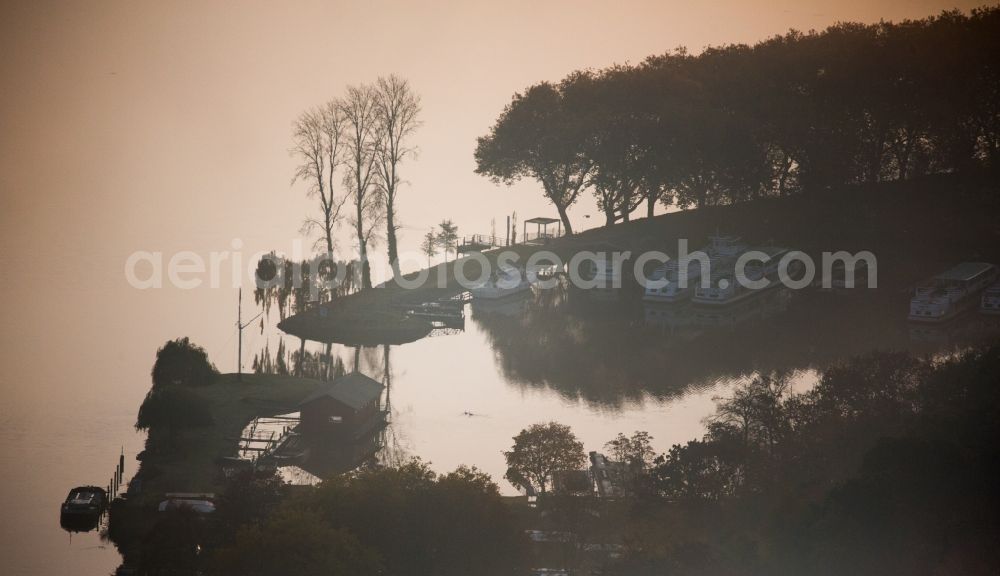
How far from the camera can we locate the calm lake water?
4516cm

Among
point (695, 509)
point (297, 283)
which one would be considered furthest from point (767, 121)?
point (695, 509)

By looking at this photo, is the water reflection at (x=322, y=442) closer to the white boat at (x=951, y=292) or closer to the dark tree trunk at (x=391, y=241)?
the dark tree trunk at (x=391, y=241)

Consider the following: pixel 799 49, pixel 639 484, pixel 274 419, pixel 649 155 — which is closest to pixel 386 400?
pixel 274 419

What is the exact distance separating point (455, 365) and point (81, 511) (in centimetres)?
1945

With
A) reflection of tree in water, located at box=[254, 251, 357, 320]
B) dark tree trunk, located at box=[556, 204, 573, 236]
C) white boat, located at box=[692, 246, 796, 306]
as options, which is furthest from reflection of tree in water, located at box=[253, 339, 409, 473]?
dark tree trunk, located at box=[556, 204, 573, 236]

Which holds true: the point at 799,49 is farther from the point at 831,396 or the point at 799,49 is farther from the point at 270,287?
the point at 831,396

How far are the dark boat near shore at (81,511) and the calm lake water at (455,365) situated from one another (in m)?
0.40

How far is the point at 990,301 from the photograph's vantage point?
63438 mm

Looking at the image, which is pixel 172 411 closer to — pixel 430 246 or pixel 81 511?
pixel 81 511

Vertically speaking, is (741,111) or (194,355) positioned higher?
(741,111)

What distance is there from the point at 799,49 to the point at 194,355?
42102 mm

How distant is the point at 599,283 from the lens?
71.2m

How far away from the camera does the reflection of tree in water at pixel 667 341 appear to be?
5512cm

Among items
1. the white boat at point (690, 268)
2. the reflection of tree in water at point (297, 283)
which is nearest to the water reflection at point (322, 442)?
the reflection of tree in water at point (297, 283)
